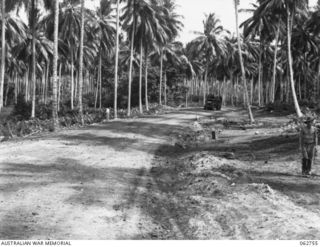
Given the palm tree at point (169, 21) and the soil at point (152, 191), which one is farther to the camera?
the palm tree at point (169, 21)

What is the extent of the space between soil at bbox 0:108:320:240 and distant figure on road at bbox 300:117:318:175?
0.45m

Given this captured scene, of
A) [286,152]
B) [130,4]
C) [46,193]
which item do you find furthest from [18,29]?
[46,193]

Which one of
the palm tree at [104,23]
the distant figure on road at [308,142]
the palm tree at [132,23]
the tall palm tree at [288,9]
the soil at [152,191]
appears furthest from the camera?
the palm tree at [104,23]

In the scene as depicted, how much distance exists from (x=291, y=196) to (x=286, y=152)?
759 centimetres

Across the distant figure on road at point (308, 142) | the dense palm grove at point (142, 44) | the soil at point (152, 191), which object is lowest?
the soil at point (152, 191)

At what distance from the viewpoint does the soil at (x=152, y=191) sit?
9.31 meters

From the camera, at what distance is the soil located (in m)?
9.31

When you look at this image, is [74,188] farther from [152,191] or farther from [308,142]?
[308,142]

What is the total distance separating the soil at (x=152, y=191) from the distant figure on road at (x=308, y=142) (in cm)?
45

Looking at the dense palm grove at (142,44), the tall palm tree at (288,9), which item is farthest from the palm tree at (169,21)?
the tall palm tree at (288,9)

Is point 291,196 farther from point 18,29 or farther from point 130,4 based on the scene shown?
point 18,29

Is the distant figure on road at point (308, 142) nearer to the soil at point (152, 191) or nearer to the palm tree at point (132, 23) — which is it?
the soil at point (152, 191)

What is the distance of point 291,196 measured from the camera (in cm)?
1197

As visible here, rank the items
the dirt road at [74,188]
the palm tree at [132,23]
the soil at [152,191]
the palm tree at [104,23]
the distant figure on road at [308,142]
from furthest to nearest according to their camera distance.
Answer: the palm tree at [104,23]
the palm tree at [132,23]
the distant figure on road at [308,142]
the soil at [152,191]
the dirt road at [74,188]
